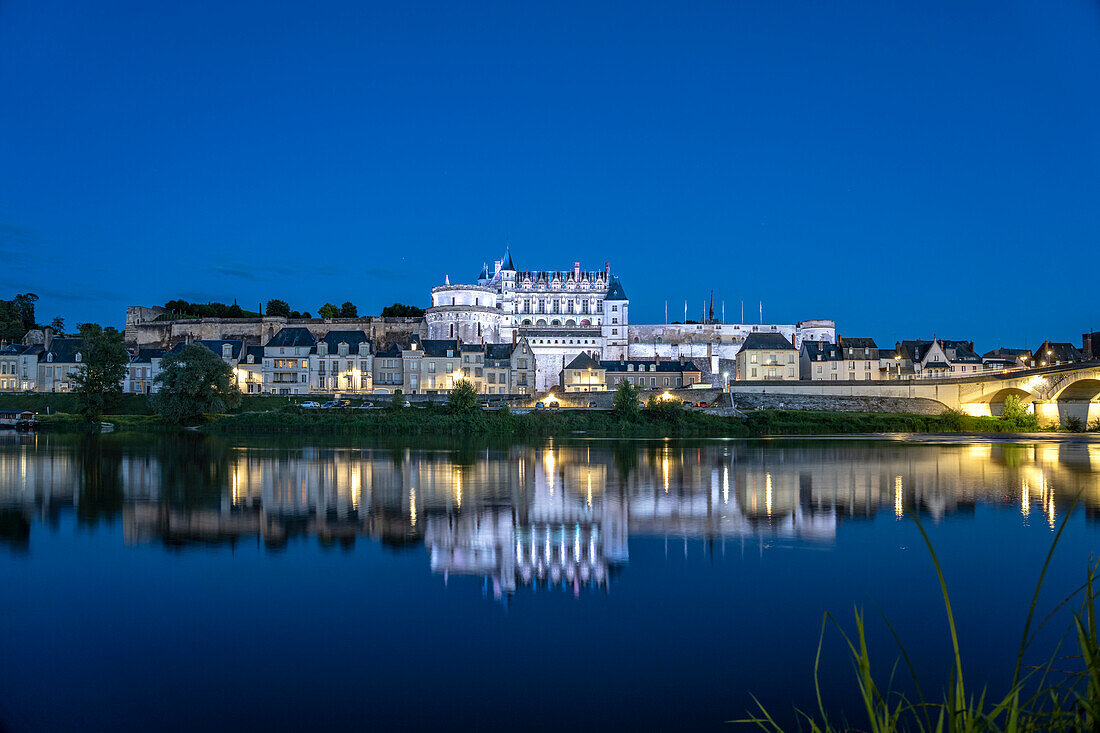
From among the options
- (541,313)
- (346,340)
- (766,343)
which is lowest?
(766,343)

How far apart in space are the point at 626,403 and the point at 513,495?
2365 centimetres

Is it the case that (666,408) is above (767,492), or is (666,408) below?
above

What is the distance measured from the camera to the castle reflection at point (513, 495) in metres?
10.9

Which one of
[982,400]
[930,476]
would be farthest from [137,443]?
[982,400]

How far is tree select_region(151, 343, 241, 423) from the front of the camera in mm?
34969

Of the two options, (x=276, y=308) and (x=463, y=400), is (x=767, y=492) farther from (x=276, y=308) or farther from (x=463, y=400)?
(x=276, y=308)

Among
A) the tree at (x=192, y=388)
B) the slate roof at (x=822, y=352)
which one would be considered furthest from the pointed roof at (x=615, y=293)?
the tree at (x=192, y=388)

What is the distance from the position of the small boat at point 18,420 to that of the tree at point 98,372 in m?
2.22

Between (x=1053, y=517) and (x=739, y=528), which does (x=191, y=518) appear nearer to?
(x=739, y=528)

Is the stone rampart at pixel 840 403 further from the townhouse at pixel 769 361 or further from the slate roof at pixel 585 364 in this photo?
the slate roof at pixel 585 364

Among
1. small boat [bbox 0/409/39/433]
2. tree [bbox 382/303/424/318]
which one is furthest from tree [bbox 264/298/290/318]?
small boat [bbox 0/409/39/433]

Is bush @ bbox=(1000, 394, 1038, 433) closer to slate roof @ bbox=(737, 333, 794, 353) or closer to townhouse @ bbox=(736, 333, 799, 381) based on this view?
townhouse @ bbox=(736, 333, 799, 381)

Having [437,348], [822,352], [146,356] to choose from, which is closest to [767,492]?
[437,348]

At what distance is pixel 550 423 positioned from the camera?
3650 centimetres
